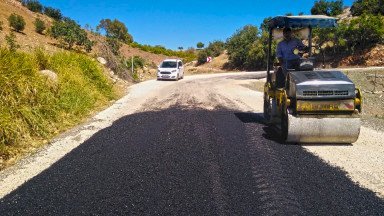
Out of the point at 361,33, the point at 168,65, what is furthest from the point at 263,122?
the point at 361,33

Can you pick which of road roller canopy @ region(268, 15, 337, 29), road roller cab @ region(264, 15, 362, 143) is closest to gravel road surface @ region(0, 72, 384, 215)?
road roller cab @ region(264, 15, 362, 143)

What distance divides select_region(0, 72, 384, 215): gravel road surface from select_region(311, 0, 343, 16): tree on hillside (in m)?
62.0

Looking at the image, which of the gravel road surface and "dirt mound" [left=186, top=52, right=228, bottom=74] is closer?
the gravel road surface

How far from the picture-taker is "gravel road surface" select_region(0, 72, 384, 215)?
453 cm

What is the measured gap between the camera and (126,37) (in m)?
79.4

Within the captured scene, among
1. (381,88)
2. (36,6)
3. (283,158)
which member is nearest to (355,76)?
(381,88)

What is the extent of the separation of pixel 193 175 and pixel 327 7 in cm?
6883

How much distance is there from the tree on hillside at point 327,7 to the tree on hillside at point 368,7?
7.54 m

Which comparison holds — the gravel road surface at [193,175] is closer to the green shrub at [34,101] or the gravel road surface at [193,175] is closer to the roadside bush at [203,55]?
the green shrub at [34,101]

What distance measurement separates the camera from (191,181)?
5309 millimetres

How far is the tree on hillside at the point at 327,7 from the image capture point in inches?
2550

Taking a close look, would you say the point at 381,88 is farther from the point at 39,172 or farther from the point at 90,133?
the point at 39,172

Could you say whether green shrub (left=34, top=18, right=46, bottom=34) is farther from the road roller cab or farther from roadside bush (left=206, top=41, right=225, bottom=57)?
the road roller cab

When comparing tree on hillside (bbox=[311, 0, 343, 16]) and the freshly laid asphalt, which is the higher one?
tree on hillside (bbox=[311, 0, 343, 16])
